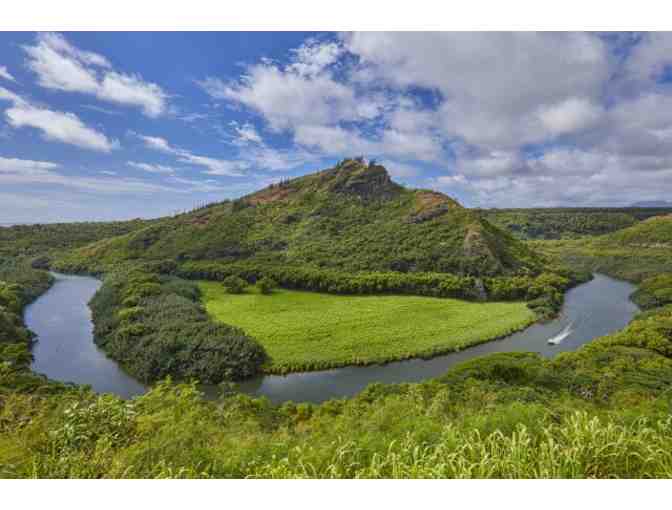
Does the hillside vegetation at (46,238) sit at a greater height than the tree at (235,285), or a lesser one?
greater

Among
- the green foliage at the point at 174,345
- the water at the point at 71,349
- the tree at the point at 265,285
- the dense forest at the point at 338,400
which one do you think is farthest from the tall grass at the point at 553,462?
the tree at the point at 265,285

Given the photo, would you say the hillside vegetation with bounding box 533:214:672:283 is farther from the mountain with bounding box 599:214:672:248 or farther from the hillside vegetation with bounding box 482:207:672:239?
the hillside vegetation with bounding box 482:207:672:239

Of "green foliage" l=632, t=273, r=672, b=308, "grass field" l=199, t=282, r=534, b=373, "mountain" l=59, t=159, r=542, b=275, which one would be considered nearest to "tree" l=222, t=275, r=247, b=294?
"grass field" l=199, t=282, r=534, b=373

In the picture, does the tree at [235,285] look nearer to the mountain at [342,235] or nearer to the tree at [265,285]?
the tree at [265,285]

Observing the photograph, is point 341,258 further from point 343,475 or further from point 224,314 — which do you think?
point 343,475

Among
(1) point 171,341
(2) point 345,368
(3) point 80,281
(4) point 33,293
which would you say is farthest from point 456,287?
(3) point 80,281

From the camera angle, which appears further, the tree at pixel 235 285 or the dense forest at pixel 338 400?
the tree at pixel 235 285

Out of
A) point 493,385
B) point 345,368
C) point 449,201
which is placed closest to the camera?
point 493,385
